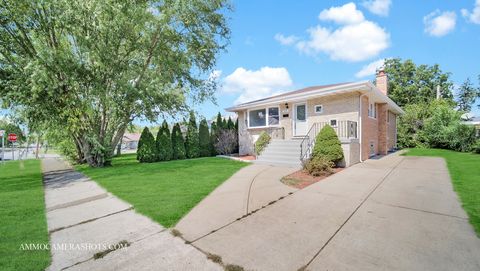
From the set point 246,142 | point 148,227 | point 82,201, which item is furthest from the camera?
point 246,142

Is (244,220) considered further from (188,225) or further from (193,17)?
(193,17)

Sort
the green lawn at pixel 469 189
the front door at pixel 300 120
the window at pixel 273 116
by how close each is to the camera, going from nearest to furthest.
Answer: the green lawn at pixel 469 189 → the front door at pixel 300 120 → the window at pixel 273 116

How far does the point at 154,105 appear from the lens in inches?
460

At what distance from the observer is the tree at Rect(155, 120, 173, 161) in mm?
14078

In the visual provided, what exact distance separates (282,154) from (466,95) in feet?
103

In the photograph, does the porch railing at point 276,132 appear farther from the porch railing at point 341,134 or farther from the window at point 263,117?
the porch railing at point 341,134

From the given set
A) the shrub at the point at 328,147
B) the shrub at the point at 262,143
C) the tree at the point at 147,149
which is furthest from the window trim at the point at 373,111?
the tree at the point at 147,149

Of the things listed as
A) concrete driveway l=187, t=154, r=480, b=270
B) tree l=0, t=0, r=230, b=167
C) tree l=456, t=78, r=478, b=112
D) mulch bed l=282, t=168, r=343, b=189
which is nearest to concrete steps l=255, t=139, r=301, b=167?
mulch bed l=282, t=168, r=343, b=189

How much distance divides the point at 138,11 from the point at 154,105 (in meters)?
4.20

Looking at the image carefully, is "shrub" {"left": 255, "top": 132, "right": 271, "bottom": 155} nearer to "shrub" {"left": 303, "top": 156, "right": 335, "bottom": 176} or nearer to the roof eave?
the roof eave

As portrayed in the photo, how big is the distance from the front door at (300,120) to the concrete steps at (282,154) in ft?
4.60

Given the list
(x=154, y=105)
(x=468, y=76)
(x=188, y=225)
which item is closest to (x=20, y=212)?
(x=188, y=225)

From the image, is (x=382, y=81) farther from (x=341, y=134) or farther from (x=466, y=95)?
(x=466, y=95)

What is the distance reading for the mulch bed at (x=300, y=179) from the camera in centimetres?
637
